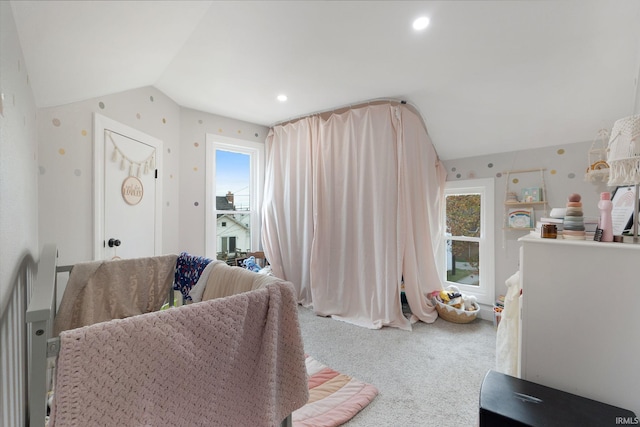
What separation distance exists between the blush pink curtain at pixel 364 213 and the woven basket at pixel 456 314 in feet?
0.43

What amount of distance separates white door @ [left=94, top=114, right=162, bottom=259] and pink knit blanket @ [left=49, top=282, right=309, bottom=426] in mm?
1767

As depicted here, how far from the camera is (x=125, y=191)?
2168 millimetres

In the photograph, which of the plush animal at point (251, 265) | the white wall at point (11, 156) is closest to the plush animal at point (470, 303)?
the plush animal at point (251, 265)

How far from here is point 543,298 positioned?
3.56ft

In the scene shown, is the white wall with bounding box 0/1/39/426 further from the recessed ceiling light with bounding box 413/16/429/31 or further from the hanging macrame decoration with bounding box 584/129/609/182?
the hanging macrame decoration with bounding box 584/129/609/182

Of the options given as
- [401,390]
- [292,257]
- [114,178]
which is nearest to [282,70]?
[114,178]

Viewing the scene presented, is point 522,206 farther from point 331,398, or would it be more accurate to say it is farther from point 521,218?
point 331,398

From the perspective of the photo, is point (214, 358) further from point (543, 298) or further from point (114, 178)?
point (114, 178)

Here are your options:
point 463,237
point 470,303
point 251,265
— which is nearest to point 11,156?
point 251,265

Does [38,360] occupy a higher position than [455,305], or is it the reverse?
[38,360]

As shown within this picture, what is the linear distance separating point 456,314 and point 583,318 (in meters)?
1.83

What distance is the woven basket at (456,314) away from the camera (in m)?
2.68

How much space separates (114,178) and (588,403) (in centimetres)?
→ 296

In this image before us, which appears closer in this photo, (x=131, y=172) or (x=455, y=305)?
(x=131, y=172)
